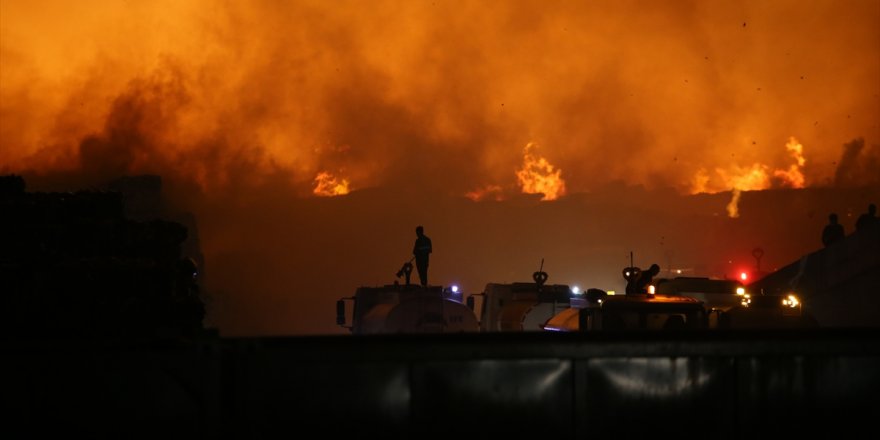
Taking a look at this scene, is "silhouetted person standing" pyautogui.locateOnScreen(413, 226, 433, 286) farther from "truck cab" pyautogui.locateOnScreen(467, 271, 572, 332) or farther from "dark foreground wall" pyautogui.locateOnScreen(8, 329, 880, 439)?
"dark foreground wall" pyautogui.locateOnScreen(8, 329, 880, 439)

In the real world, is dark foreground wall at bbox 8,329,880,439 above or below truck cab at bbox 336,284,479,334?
below

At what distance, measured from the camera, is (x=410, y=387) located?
7.53m

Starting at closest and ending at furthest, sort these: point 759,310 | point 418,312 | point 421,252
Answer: point 418,312 < point 759,310 < point 421,252

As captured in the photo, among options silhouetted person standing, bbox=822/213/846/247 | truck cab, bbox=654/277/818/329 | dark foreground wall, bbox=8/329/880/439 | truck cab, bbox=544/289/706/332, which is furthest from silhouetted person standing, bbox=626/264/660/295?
silhouetted person standing, bbox=822/213/846/247

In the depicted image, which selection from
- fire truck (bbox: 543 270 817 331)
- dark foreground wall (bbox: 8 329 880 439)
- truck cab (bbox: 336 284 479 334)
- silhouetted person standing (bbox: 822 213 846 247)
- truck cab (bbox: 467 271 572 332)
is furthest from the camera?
silhouetted person standing (bbox: 822 213 846 247)

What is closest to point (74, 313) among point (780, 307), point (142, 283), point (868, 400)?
point (142, 283)

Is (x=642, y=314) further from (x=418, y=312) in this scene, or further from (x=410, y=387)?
(x=410, y=387)

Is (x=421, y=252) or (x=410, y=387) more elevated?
(x=421, y=252)

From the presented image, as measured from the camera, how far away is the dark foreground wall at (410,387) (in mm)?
7434

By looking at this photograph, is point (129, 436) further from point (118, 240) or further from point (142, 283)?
point (118, 240)

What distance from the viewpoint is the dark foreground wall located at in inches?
293

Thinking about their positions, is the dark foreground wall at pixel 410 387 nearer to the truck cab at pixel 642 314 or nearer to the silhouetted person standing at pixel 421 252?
the truck cab at pixel 642 314

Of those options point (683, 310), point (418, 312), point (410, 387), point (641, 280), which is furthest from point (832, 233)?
point (410, 387)

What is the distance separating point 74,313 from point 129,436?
5080mm
